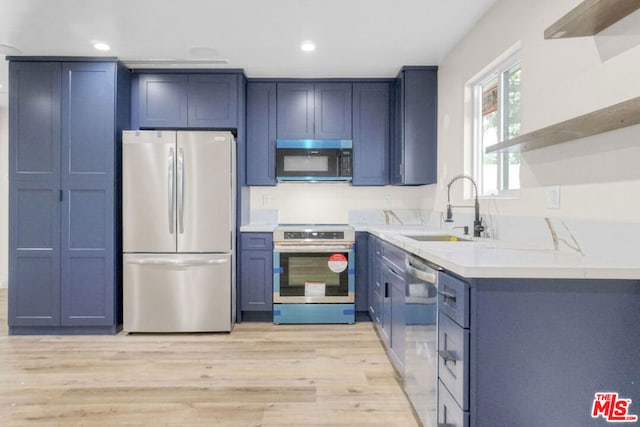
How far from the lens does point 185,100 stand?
3.75 m

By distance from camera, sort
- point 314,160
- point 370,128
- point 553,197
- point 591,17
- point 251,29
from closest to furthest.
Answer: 1. point 591,17
2. point 553,197
3. point 251,29
4. point 314,160
5. point 370,128

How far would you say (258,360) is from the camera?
285 centimetres

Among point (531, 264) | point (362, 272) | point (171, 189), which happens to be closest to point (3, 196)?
point (171, 189)

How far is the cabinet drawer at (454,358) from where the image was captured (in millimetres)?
1352

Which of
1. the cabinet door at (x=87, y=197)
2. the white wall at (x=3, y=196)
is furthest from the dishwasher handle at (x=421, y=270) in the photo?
the white wall at (x=3, y=196)

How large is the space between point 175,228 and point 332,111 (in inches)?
76.1

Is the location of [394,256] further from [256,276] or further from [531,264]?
[256,276]

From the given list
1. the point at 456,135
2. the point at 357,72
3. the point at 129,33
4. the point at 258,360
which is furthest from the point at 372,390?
the point at 129,33

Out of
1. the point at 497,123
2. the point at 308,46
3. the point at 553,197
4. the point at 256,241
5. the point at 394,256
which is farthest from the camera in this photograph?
the point at 256,241

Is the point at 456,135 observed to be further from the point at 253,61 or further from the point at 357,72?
the point at 253,61

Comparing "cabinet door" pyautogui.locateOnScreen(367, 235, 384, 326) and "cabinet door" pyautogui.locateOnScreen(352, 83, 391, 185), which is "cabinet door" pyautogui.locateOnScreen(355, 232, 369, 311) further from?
"cabinet door" pyautogui.locateOnScreen(352, 83, 391, 185)

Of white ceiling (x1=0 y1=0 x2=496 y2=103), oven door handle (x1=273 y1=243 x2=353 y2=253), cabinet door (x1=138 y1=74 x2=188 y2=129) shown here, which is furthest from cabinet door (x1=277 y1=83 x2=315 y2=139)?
oven door handle (x1=273 y1=243 x2=353 y2=253)

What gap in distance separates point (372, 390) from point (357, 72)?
2.86 meters

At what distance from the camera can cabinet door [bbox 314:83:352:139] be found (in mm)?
3963
